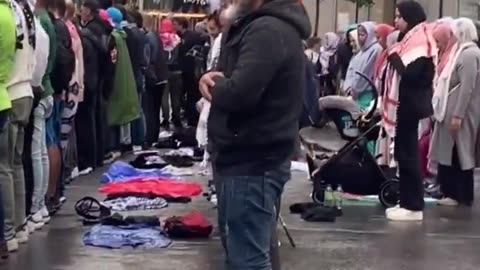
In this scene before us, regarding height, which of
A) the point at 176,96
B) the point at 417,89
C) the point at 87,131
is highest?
the point at 417,89

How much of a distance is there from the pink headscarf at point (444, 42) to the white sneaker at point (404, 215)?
1.72 meters

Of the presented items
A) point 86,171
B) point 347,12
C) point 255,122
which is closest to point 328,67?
point 86,171

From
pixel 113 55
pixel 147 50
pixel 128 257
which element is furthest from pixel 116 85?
pixel 128 257

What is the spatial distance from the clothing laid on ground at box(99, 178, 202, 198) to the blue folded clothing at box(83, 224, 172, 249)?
7.18ft

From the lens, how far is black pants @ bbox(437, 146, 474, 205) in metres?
12.1

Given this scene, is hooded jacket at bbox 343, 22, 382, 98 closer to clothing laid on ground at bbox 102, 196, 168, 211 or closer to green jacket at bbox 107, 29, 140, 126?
green jacket at bbox 107, 29, 140, 126

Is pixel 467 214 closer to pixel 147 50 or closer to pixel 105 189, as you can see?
pixel 105 189

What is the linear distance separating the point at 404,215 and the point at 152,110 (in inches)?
300

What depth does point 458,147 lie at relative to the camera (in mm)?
11984

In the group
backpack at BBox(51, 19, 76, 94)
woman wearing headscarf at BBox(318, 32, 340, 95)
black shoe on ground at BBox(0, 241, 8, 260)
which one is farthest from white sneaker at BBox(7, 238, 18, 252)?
woman wearing headscarf at BBox(318, 32, 340, 95)

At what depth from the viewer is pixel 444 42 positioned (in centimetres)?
1198

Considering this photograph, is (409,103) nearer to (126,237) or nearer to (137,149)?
(126,237)

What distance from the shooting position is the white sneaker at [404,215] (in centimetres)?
1093

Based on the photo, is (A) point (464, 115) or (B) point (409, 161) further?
(A) point (464, 115)
